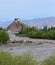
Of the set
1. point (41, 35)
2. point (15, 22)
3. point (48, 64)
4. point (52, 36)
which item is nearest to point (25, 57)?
point (48, 64)

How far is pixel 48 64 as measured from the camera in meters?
9.76

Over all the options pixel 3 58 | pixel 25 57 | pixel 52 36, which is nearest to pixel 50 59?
pixel 25 57

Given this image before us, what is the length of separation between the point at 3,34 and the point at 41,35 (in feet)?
56.6

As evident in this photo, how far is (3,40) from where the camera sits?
161 feet

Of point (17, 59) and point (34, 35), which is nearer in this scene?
point (17, 59)

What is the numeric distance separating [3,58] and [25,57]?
78cm

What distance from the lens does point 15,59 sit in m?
9.27

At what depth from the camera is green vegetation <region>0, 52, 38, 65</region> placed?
901 cm

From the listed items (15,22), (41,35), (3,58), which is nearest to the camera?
(3,58)

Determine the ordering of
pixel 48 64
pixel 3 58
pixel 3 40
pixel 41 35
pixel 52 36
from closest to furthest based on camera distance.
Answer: pixel 3 58 → pixel 48 64 → pixel 3 40 → pixel 52 36 → pixel 41 35

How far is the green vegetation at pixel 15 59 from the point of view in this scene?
29.6ft

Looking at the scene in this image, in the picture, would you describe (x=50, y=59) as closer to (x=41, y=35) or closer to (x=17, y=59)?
(x=17, y=59)

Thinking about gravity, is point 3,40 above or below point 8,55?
below

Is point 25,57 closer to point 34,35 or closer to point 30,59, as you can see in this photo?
point 30,59
